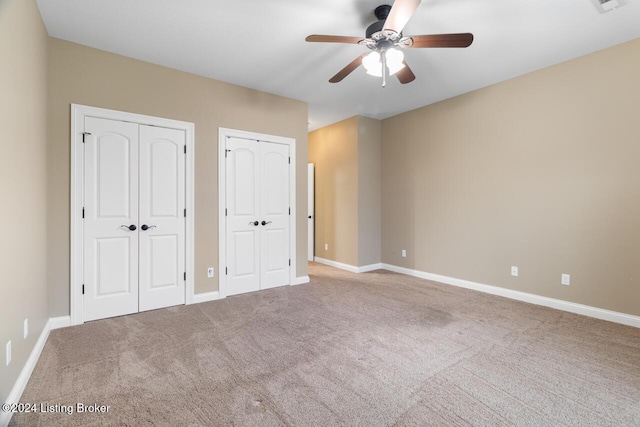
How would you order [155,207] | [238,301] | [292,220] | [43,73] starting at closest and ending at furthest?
[43,73] < [155,207] < [238,301] < [292,220]

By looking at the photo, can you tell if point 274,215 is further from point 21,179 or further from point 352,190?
point 21,179

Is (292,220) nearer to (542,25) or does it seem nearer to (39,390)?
(39,390)

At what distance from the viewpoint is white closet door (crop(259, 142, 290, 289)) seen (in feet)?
13.9

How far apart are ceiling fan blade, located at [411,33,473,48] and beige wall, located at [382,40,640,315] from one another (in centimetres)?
206

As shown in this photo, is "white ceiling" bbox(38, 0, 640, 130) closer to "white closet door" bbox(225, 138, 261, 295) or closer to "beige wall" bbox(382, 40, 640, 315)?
"beige wall" bbox(382, 40, 640, 315)

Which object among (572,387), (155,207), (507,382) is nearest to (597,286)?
(572,387)

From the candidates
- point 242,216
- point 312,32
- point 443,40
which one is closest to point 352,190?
point 242,216

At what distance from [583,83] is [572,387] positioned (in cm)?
313

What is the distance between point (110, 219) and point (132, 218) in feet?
0.65

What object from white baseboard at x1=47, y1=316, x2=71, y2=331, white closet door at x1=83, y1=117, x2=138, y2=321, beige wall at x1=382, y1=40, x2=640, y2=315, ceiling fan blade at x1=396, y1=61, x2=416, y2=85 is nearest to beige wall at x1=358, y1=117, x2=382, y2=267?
beige wall at x1=382, y1=40, x2=640, y2=315

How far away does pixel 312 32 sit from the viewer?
2822 mm

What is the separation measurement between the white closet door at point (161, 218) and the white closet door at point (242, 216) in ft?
1.91

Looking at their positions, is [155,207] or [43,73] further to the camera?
[155,207]

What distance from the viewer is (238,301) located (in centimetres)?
374
